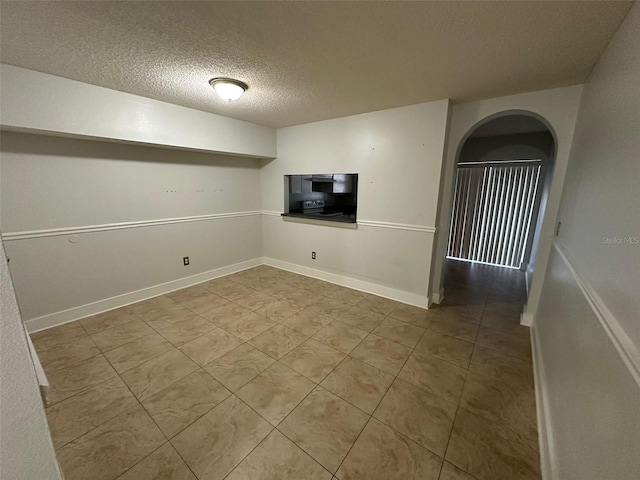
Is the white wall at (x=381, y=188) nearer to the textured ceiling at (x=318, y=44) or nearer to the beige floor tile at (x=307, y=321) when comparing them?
the textured ceiling at (x=318, y=44)

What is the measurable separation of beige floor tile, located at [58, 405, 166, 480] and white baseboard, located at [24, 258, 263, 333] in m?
1.65

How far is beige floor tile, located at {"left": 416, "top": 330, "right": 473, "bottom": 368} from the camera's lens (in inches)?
82.9

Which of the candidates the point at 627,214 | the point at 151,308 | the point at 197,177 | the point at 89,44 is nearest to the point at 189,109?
the point at 197,177

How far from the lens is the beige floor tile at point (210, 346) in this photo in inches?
82.7

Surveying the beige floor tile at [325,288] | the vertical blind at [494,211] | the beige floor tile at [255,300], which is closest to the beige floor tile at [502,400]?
the beige floor tile at [325,288]

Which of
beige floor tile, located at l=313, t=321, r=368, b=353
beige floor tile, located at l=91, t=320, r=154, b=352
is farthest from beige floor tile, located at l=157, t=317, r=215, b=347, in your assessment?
beige floor tile, located at l=313, t=321, r=368, b=353

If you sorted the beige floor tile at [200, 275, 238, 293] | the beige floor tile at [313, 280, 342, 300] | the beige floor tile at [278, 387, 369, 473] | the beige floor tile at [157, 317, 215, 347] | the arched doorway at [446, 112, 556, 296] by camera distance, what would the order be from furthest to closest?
the arched doorway at [446, 112, 556, 296] → the beige floor tile at [200, 275, 238, 293] → the beige floor tile at [313, 280, 342, 300] → the beige floor tile at [157, 317, 215, 347] → the beige floor tile at [278, 387, 369, 473]

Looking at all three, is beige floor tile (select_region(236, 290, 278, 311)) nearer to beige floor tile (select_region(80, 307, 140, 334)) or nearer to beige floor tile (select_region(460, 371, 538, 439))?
beige floor tile (select_region(80, 307, 140, 334))

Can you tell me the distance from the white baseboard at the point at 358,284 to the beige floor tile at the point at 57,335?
8.26ft

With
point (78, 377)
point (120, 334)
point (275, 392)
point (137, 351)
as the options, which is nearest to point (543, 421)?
point (275, 392)

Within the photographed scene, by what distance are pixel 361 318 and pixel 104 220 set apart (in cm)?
291

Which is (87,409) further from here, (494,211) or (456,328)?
(494,211)

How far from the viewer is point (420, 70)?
6.30ft

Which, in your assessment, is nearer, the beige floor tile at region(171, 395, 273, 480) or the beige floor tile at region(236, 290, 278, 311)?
the beige floor tile at region(171, 395, 273, 480)
